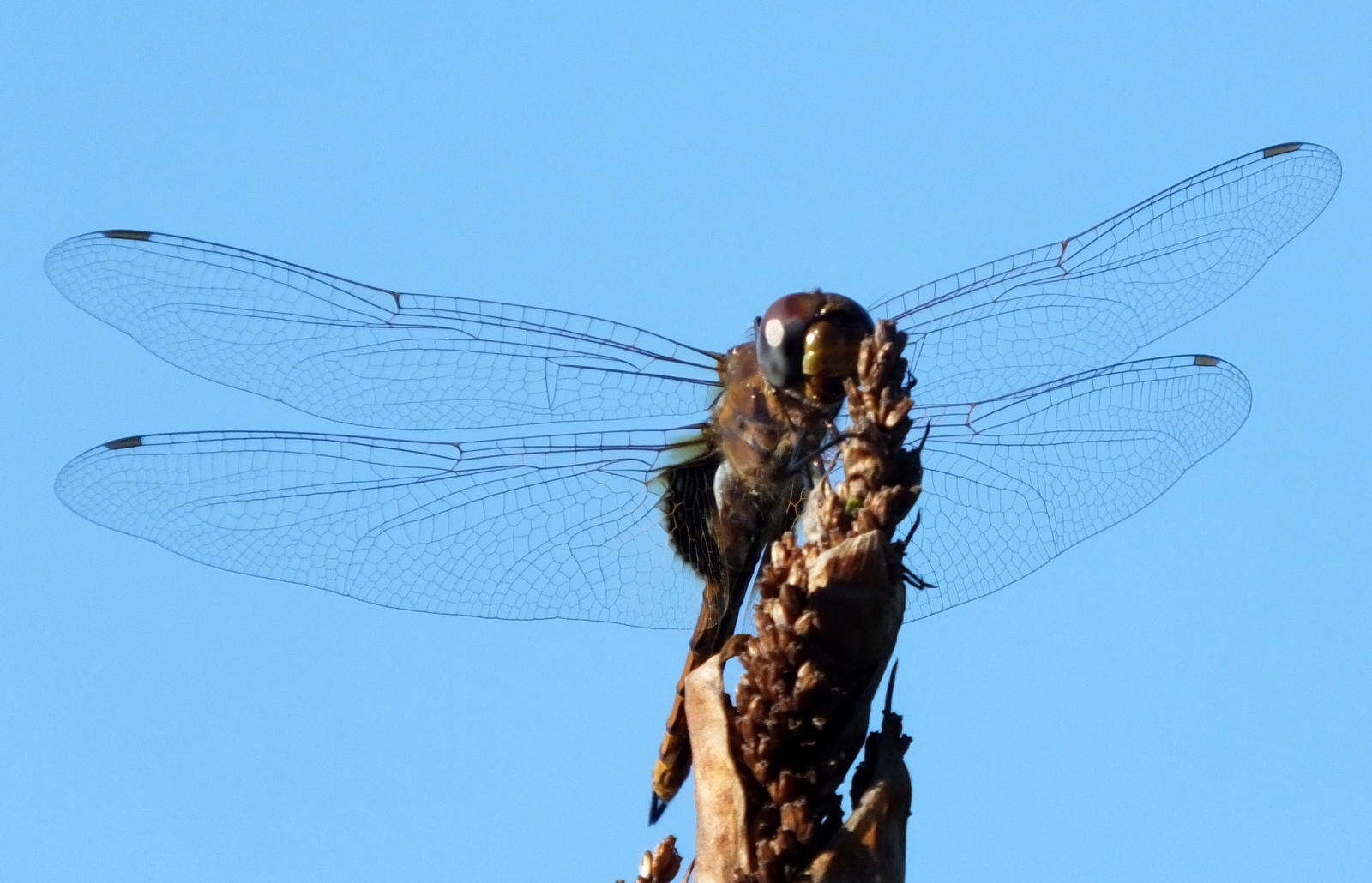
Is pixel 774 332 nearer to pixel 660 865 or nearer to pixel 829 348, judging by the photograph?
pixel 829 348

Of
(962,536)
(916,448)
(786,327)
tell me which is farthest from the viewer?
(962,536)

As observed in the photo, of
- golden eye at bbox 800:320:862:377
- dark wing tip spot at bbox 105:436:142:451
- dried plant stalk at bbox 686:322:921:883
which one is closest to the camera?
dried plant stalk at bbox 686:322:921:883

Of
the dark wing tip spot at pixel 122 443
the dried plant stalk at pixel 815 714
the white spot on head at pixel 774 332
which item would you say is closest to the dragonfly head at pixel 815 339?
the white spot on head at pixel 774 332

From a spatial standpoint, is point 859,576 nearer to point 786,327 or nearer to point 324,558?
point 786,327

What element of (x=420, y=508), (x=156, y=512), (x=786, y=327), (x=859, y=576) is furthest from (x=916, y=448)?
(x=156, y=512)

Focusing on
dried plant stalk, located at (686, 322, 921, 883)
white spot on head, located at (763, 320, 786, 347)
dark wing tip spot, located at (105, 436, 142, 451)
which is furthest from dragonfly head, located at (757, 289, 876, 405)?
dark wing tip spot, located at (105, 436, 142, 451)

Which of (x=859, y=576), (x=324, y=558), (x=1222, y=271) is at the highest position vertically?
(x=1222, y=271)

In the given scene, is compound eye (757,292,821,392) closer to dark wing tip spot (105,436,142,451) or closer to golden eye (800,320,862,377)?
golden eye (800,320,862,377)
